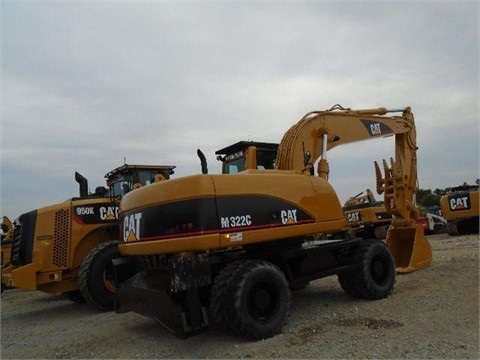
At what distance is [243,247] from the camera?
5863 millimetres

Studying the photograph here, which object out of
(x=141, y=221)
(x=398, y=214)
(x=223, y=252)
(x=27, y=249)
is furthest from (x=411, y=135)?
(x=27, y=249)

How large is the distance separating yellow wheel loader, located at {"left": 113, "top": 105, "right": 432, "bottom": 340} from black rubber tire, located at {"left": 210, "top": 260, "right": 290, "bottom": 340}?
0.01 meters

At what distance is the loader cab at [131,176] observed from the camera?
32.7 ft

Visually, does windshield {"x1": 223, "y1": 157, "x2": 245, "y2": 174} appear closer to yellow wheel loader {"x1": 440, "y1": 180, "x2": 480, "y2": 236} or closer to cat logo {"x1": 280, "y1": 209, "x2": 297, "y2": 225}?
cat logo {"x1": 280, "y1": 209, "x2": 297, "y2": 225}

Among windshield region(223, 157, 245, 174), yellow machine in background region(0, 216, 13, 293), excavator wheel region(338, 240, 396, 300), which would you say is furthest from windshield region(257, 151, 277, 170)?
yellow machine in background region(0, 216, 13, 293)

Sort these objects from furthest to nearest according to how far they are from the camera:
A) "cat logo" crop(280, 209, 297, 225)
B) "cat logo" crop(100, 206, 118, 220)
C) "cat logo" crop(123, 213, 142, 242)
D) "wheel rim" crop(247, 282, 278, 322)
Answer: "cat logo" crop(100, 206, 118, 220)
"cat logo" crop(280, 209, 297, 225)
"cat logo" crop(123, 213, 142, 242)
"wheel rim" crop(247, 282, 278, 322)

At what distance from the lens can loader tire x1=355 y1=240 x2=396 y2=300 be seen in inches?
266

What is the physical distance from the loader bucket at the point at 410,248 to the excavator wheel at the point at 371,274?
1630mm

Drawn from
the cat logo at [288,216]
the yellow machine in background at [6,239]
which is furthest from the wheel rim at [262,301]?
the yellow machine in background at [6,239]

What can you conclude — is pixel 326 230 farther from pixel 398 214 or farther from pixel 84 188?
pixel 84 188

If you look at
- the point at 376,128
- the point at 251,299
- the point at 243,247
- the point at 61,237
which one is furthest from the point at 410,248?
the point at 61,237

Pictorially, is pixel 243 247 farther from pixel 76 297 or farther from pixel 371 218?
pixel 371 218

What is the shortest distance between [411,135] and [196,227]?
6.09 metres

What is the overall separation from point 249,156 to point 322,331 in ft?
8.82
